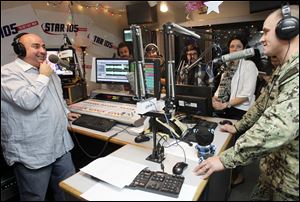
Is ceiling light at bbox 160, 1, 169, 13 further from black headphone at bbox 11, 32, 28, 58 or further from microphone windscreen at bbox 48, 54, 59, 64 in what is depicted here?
black headphone at bbox 11, 32, 28, 58

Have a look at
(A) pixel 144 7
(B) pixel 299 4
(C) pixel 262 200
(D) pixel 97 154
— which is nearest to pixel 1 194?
(D) pixel 97 154

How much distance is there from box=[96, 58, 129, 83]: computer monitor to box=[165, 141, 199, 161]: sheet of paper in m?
0.83

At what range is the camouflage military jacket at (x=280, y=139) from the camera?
0.65 m

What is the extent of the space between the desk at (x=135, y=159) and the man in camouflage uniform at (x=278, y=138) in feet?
0.20

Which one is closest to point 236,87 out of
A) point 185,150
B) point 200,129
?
point 200,129

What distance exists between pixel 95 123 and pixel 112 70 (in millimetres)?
593

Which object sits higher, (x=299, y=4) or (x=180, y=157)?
(x=299, y=4)

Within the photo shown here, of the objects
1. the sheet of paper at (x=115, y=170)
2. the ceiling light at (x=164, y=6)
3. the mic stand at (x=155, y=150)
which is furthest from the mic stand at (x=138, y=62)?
the ceiling light at (x=164, y=6)

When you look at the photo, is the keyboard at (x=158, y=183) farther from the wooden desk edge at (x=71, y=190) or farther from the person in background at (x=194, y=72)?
the person in background at (x=194, y=72)

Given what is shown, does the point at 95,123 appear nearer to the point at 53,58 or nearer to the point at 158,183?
the point at 53,58

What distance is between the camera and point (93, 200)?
2.36 ft

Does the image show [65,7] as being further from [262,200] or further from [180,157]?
[262,200]

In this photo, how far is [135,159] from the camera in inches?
38.5

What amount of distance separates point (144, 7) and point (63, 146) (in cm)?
158
